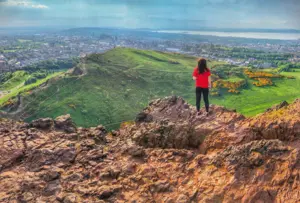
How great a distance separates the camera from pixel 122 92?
4048 inches

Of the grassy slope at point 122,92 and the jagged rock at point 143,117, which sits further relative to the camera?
the grassy slope at point 122,92

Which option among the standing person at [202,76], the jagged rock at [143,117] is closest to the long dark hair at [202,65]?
the standing person at [202,76]

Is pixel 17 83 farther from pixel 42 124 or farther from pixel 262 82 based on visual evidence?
pixel 42 124

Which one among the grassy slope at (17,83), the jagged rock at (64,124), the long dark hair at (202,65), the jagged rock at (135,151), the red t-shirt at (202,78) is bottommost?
the grassy slope at (17,83)

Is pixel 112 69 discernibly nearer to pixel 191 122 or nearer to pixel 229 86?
pixel 229 86

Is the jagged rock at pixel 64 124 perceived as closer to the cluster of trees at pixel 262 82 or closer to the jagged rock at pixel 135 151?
the jagged rock at pixel 135 151

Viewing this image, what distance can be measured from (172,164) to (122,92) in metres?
88.3

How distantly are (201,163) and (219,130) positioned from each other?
3623 millimetres

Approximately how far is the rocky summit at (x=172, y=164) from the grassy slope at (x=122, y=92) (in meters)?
62.9

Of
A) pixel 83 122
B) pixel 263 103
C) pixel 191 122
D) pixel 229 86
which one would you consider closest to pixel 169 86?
pixel 229 86

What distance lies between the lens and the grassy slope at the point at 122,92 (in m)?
87.6

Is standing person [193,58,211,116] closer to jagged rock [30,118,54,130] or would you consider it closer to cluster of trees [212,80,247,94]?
jagged rock [30,118,54,130]

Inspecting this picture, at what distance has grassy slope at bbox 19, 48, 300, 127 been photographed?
87.6 m

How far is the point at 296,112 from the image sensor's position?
17.7 m
